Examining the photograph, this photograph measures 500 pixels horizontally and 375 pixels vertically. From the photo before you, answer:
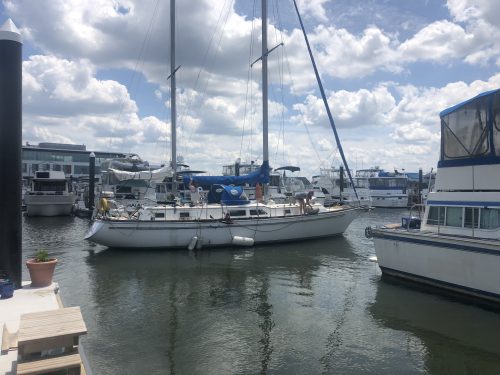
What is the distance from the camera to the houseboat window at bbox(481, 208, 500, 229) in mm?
12891

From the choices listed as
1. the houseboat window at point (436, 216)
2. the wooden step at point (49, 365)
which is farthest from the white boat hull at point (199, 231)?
the wooden step at point (49, 365)

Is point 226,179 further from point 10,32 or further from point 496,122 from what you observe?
point 10,32

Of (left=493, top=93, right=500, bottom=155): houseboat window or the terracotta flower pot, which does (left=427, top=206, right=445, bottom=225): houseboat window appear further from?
the terracotta flower pot

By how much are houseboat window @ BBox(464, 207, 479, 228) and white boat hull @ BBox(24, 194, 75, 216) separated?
39623 mm

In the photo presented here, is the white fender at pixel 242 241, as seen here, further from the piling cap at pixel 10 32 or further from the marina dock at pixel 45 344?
the marina dock at pixel 45 344

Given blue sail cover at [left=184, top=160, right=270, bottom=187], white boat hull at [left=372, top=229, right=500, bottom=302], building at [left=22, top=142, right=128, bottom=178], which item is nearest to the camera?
white boat hull at [left=372, top=229, right=500, bottom=302]

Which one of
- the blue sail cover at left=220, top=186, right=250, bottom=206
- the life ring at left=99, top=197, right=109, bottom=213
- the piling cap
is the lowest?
the life ring at left=99, top=197, right=109, bottom=213

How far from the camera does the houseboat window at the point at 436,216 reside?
Answer: 48.5 feet

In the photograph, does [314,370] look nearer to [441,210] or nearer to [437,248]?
[437,248]

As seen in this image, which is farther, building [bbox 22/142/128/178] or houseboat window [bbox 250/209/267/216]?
building [bbox 22/142/128/178]

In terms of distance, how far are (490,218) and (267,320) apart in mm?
7817

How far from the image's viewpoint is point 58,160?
84.6 m

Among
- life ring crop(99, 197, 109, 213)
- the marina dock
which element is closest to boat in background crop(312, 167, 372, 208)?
life ring crop(99, 197, 109, 213)

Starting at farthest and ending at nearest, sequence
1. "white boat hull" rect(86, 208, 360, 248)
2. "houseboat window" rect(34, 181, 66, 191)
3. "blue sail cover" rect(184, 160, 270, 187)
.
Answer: "houseboat window" rect(34, 181, 66, 191), "blue sail cover" rect(184, 160, 270, 187), "white boat hull" rect(86, 208, 360, 248)
